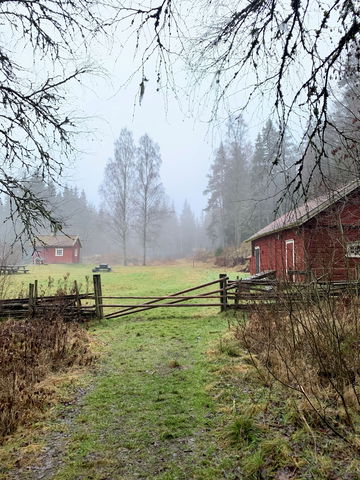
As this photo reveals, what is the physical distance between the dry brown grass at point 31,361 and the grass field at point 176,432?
213mm

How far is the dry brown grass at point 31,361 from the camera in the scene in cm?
374

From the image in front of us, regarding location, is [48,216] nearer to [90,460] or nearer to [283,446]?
[90,460]

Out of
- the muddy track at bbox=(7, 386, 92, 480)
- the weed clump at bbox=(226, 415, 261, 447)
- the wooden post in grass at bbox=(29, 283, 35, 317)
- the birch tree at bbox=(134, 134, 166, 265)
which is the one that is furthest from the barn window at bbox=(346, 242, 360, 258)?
the birch tree at bbox=(134, 134, 166, 265)

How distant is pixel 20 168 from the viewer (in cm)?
511

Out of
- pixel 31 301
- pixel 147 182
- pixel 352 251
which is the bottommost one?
pixel 31 301

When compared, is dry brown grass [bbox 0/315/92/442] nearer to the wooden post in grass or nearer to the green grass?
the green grass

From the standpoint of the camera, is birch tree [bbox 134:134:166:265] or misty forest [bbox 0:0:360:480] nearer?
misty forest [bbox 0:0:360:480]

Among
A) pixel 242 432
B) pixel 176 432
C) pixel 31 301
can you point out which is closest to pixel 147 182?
pixel 31 301

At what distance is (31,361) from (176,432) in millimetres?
3026

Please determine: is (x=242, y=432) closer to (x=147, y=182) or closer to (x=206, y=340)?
(x=206, y=340)

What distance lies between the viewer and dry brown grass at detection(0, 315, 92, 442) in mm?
3742

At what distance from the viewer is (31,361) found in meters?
5.15

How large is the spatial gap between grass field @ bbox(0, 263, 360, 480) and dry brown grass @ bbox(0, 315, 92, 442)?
0.70ft

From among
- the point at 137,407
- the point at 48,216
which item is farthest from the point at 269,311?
the point at 48,216
